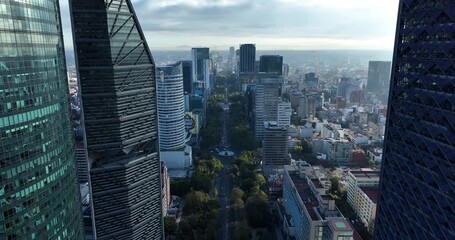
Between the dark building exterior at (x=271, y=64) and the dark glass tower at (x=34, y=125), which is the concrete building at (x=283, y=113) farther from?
the dark glass tower at (x=34, y=125)

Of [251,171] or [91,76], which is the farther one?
[251,171]

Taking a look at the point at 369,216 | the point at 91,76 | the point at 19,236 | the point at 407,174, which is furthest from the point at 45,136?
the point at 369,216

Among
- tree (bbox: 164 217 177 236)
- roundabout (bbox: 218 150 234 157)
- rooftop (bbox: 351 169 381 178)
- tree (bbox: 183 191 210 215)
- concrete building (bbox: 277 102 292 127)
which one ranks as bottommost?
roundabout (bbox: 218 150 234 157)

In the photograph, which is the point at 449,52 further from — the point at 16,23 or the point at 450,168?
the point at 16,23

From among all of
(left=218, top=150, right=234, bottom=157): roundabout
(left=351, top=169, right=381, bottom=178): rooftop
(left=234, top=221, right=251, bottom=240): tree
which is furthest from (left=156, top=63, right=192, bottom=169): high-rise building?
(left=351, top=169, right=381, bottom=178): rooftop

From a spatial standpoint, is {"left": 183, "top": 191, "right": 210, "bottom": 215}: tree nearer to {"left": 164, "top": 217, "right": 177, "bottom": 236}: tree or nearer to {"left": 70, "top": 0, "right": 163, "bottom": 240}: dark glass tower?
{"left": 164, "top": 217, "right": 177, "bottom": 236}: tree

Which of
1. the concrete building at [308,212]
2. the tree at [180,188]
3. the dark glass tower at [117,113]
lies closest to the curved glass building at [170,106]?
the tree at [180,188]

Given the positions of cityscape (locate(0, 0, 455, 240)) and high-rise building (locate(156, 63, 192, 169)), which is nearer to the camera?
cityscape (locate(0, 0, 455, 240))
